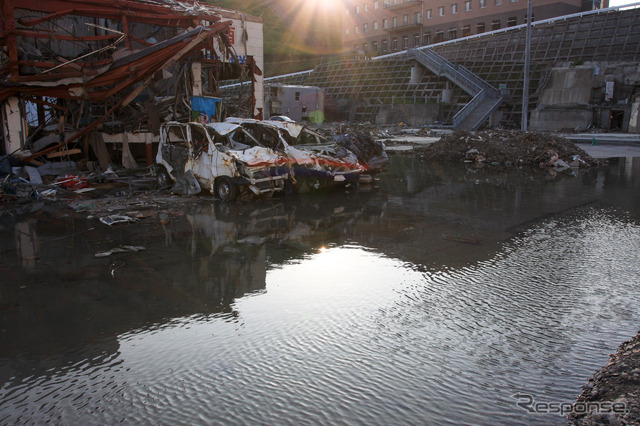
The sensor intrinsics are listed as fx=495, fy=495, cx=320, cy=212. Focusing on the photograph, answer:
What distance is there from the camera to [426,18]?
73.4 m

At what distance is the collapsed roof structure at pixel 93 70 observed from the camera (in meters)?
14.9

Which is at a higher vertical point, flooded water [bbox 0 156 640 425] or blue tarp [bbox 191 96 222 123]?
blue tarp [bbox 191 96 222 123]

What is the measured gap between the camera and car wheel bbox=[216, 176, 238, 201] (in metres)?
11.4

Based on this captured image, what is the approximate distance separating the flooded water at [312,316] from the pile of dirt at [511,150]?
27.2 ft

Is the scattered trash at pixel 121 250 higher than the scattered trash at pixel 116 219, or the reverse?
the scattered trash at pixel 116 219

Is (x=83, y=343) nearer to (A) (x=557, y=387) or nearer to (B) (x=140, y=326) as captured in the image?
(B) (x=140, y=326)

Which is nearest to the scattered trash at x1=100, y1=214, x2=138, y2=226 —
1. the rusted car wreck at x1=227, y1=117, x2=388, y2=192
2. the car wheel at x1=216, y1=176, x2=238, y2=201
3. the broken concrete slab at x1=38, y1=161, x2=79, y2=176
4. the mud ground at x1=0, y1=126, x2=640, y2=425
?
the mud ground at x1=0, y1=126, x2=640, y2=425

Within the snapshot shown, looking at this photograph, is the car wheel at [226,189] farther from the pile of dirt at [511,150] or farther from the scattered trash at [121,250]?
the pile of dirt at [511,150]

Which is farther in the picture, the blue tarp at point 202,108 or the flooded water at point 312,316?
the blue tarp at point 202,108

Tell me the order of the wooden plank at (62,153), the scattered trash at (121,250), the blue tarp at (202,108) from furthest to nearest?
1. the blue tarp at (202,108)
2. the wooden plank at (62,153)
3. the scattered trash at (121,250)

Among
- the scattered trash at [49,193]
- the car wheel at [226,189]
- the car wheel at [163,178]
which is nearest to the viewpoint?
the car wheel at [226,189]

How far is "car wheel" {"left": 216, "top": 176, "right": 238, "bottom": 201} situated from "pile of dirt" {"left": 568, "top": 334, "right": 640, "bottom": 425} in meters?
8.73

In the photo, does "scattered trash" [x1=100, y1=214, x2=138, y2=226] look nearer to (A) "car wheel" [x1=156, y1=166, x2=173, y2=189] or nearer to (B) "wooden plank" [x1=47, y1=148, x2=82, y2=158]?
(A) "car wheel" [x1=156, y1=166, x2=173, y2=189]

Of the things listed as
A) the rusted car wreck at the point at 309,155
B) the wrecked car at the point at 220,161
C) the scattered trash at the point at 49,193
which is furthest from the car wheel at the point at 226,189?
the scattered trash at the point at 49,193
